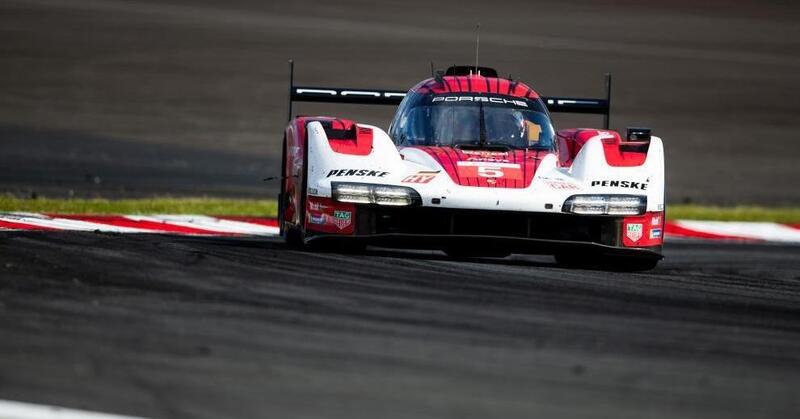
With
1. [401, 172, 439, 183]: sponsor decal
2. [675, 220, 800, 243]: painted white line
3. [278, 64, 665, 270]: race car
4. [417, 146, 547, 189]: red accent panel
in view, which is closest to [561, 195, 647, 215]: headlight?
[278, 64, 665, 270]: race car

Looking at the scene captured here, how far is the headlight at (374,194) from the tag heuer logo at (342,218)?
75mm

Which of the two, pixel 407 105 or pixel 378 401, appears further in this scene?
pixel 407 105

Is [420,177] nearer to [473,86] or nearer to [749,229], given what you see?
[473,86]

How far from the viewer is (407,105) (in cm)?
1052

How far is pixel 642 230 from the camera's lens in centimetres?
910

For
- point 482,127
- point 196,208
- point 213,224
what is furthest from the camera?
point 196,208

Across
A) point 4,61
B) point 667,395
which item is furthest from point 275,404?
point 4,61

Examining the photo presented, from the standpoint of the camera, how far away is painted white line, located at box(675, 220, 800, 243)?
46.0ft

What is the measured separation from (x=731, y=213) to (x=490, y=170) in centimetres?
742

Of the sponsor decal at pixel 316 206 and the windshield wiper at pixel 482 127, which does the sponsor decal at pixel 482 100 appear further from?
the sponsor decal at pixel 316 206

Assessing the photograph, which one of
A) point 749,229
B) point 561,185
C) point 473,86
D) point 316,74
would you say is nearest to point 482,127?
point 473,86

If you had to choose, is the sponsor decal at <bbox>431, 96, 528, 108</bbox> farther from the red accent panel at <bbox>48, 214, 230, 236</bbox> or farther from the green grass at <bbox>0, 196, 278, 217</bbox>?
the green grass at <bbox>0, 196, 278, 217</bbox>

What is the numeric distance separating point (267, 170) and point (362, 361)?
13.3m

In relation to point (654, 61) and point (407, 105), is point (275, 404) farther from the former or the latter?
point (654, 61)
